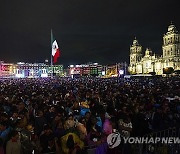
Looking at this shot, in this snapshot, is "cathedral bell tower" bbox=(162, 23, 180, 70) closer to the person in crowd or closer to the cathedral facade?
the cathedral facade

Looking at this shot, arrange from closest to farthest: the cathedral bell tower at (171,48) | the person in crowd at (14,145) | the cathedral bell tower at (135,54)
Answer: the person in crowd at (14,145) → the cathedral bell tower at (171,48) → the cathedral bell tower at (135,54)

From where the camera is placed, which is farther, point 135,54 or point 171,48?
point 135,54

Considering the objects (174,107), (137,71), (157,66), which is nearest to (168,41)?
(157,66)

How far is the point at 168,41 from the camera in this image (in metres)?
145

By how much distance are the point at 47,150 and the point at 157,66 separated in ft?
474

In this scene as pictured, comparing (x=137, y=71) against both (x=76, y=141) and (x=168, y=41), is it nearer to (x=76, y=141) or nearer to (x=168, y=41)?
(x=168, y=41)
